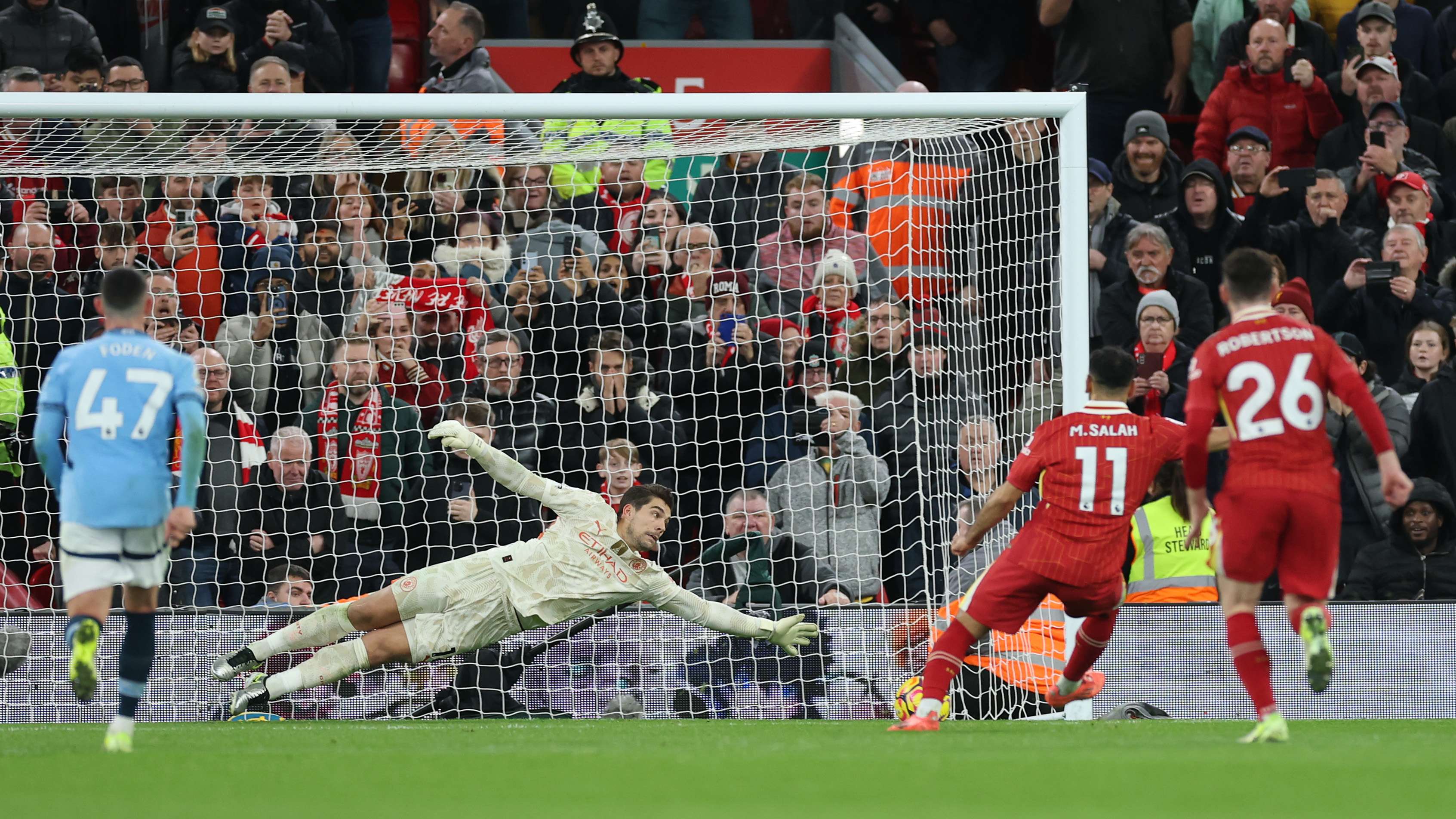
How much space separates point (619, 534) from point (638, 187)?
2.98 meters

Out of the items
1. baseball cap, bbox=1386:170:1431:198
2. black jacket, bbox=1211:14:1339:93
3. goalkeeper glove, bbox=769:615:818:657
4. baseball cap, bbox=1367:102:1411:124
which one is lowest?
goalkeeper glove, bbox=769:615:818:657

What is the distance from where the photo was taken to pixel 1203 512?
6.75 meters

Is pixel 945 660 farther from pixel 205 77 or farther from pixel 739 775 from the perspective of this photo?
pixel 205 77

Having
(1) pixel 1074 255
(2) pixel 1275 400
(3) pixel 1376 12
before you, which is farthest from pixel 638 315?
(3) pixel 1376 12

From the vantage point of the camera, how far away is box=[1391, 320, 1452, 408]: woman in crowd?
35.3 feet

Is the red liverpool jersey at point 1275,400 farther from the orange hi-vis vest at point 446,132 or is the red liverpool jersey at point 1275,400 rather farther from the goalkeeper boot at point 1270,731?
the orange hi-vis vest at point 446,132

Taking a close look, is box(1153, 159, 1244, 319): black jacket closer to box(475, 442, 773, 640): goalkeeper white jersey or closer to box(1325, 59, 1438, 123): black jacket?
box(1325, 59, 1438, 123): black jacket

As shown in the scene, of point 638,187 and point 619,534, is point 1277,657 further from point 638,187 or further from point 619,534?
point 638,187

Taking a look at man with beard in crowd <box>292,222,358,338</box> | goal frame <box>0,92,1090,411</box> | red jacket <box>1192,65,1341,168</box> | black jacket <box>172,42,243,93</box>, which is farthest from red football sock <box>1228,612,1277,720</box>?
black jacket <box>172,42,243,93</box>

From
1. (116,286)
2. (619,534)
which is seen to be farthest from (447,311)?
(116,286)

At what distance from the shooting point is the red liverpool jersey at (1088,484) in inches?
299

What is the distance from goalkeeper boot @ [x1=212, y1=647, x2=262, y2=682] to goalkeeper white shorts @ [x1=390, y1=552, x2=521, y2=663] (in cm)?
78

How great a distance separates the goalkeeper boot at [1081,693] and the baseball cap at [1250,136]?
5027 millimetres

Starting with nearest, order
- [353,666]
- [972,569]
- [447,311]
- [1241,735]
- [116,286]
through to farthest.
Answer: [116,286] < [1241,735] < [353,666] < [972,569] < [447,311]
